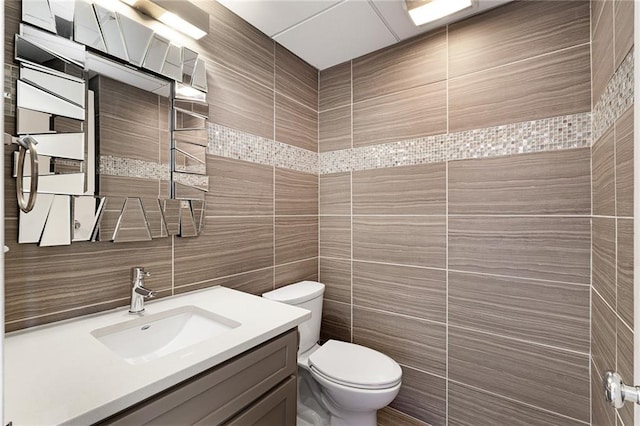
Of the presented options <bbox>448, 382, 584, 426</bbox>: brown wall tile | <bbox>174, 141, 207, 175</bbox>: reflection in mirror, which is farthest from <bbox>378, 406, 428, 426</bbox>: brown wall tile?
<bbox>174, 141, 207, 175</bbox>: reflection in mirror

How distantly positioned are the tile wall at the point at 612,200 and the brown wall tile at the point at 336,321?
1276mm

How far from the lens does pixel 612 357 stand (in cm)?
96

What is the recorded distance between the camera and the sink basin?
106 centimetres

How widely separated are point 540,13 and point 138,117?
1960 mm

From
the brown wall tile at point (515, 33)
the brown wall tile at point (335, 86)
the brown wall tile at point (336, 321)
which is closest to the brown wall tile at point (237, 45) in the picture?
the brown wall tile at point (335, 86)

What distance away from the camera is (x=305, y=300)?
1.75m

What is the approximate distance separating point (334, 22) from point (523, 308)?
72.0 inches

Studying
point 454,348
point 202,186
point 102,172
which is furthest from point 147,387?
point 454,348

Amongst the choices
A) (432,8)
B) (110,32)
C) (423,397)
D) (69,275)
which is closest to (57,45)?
(110,32)

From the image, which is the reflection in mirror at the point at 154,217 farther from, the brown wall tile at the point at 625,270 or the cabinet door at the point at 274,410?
the brown wall tile at the point at 625,270

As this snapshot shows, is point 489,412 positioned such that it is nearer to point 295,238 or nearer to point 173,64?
point 295,238

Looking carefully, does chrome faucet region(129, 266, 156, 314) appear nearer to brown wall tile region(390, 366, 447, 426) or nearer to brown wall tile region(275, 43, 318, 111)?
brown wall tile region(275, 43, 318, 111)

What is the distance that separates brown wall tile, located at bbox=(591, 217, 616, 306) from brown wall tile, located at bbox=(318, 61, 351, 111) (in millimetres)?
1544

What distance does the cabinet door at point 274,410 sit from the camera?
970mm
